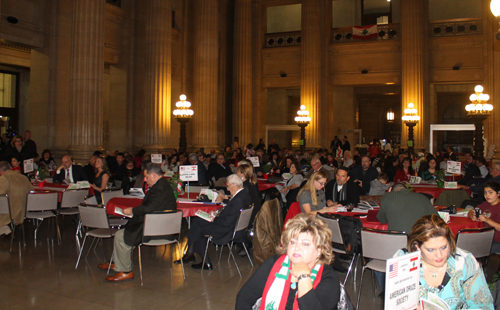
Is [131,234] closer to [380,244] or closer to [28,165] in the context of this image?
[380,244]

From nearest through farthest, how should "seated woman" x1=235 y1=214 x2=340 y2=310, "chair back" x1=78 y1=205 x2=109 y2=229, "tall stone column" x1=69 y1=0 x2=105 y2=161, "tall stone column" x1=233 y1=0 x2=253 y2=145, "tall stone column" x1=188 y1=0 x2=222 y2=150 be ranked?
1. "seated woman" x1=235 y1=214 x2=340 y2=310
2. "chair back" x1=78 y1=205 x2=109 y2=229
3. "tall stone column" x1=69 y1=0 x2=105 y2=161
4. "tall stone column" x1=188 y1=0 x2=222 y2=150
5. "tall stone column" x1=233 y1=0 x2=253 y2=145

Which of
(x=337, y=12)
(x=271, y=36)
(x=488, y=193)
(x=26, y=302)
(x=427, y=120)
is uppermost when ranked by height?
(x=337, y=12)

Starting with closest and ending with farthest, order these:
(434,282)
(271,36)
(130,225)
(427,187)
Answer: (434,282) → (130,225) → (427,187) → (271,36)

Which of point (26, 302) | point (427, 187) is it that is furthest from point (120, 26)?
point (26, 302)

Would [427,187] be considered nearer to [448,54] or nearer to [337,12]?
[448,54]

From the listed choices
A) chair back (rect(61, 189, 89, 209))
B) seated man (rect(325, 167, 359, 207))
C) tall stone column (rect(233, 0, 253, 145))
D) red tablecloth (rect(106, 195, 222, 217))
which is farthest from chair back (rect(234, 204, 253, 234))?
tall stone column (rect(233, 0, 253, 145))

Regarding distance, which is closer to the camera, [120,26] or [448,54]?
[120,26]

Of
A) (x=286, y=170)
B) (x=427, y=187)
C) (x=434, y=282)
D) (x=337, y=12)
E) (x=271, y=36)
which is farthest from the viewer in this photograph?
(x=337, y=12)

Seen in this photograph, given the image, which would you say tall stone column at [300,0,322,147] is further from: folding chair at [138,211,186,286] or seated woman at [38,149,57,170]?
folding chair at [138,211,186,286]

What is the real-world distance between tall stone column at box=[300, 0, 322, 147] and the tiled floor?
1640cm

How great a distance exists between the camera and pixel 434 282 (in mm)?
3088

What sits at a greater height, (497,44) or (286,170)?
(497,44)

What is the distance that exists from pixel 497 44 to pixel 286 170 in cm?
1303

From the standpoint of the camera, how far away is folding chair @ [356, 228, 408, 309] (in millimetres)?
4828
